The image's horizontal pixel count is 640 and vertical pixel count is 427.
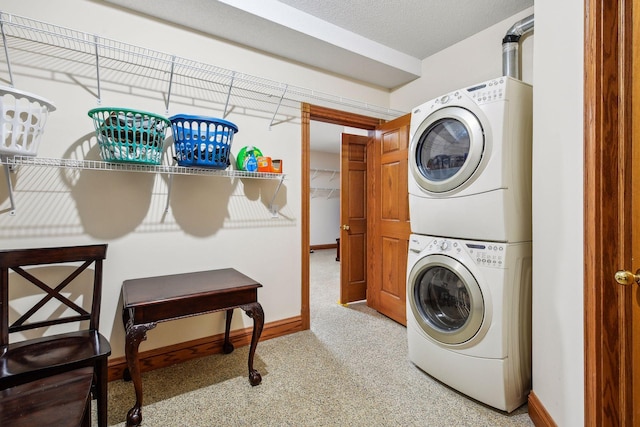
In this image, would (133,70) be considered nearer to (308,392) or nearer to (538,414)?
(308,392)

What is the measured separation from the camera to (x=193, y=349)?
210 cm

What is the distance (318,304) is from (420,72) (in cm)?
263

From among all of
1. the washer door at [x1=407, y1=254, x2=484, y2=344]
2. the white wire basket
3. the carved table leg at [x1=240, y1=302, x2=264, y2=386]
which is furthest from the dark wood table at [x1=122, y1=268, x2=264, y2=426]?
the washer door at [x1=407, y1=254, x2=484, y2=344]

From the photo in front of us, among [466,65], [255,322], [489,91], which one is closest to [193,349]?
[255,322]

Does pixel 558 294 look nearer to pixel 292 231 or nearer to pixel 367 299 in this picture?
pixel 292 231

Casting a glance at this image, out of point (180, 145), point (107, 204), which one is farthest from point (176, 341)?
point (180, 145)

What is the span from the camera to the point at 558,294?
132 cm

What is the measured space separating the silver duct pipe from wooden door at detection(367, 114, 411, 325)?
759 millimetres

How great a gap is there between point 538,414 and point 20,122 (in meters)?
2.79

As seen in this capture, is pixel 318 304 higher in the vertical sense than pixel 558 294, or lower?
lower

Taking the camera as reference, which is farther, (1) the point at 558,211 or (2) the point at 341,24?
Answer: (2) the point at 341,24

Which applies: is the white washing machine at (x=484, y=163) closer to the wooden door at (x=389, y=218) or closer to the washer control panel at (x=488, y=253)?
the washer control panel at (x=488, y=253)

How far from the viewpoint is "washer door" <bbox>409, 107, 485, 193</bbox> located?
1636 millimetres

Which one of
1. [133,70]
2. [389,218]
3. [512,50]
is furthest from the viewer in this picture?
[389,218]
